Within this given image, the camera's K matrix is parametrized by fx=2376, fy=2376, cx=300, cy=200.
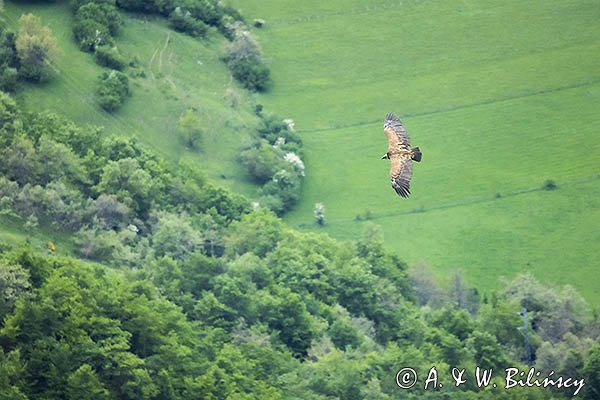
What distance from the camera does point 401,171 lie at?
126438 millimetres

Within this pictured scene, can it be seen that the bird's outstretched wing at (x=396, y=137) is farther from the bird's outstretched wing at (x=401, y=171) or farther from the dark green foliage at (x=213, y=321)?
the dark green foliage at (x=213, y=321)

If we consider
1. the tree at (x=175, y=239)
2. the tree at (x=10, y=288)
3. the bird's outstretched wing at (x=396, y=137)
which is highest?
the bird's outstretched wing at (x=396, y=137)

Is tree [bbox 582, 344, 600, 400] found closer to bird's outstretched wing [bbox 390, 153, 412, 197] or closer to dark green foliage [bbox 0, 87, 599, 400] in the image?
dark green foliage [bbox 0, 87, 599, 400]

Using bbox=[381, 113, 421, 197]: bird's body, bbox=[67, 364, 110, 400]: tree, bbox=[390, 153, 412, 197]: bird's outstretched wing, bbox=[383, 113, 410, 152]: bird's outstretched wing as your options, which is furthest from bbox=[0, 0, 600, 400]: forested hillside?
bbox=[390, 153, 412, 197]: bird's outstretched wing

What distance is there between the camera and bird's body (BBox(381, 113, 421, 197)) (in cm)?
12588

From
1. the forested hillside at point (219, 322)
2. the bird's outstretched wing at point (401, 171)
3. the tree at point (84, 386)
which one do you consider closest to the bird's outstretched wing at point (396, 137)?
the bird's outstretched wing at point (401, 171)

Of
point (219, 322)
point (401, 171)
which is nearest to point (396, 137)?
point (401, 171)

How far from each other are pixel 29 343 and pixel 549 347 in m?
44.3

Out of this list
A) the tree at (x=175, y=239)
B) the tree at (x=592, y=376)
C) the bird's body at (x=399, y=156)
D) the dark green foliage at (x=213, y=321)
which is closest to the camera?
the bird's body at (x=399, y=156)

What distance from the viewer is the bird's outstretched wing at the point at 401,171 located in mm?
125938

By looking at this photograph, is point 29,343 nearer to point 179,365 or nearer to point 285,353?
point 179,365

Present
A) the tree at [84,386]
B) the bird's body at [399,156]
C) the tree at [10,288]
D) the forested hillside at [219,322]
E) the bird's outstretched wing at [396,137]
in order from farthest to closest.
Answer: the tree at [10,288] → the forested hillside at [219,322] → the tree at [84,386] → the bird's outstretched wing at [396,137] → the bird's body at [399,156]

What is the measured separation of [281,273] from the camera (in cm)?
19575

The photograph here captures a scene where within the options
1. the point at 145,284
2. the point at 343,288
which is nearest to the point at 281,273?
the point at 343,288
